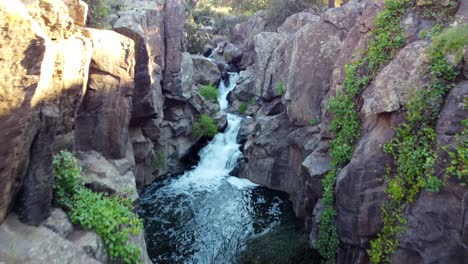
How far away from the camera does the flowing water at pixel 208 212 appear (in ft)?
40.7

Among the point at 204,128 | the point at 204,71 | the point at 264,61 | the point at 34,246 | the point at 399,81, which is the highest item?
the point at 399,81

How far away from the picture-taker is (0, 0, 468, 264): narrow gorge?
22.0ft

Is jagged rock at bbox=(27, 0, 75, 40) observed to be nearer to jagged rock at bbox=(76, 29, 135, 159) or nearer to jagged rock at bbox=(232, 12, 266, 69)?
jagged rock at bbox=(76, 29, 135, 159)

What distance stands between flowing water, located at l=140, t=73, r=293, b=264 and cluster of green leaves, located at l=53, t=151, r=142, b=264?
4316 mm

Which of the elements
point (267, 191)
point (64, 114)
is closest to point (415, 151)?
point (64, 114)

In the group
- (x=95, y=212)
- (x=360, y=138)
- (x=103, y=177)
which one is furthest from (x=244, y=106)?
(x=95, y=212)

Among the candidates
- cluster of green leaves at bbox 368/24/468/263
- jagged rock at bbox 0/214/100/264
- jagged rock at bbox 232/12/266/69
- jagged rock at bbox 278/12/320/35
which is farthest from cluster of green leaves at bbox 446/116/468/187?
jagged rock at bbox 232/12/266/69

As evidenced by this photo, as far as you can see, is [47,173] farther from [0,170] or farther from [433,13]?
[433,13]

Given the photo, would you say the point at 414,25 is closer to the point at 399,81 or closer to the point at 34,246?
the point at 399,81

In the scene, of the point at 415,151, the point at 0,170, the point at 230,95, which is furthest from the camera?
the point at 230,95

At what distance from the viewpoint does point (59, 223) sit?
7.09 meters

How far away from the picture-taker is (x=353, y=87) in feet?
36.4

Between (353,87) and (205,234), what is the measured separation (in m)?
7.28

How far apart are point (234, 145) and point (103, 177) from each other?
11704 mm
